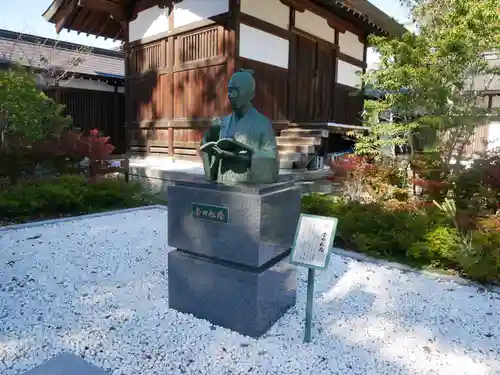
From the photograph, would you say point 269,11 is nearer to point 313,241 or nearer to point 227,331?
point 313,241

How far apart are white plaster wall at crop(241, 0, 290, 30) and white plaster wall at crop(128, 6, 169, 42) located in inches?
93.5

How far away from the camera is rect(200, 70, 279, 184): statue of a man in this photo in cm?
254

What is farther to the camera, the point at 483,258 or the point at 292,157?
the point at 292,157

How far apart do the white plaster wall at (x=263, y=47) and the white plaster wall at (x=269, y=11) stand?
0.31m

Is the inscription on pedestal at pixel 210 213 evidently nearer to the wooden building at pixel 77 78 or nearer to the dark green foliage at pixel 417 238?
the dark green foliage at pixel 417 238

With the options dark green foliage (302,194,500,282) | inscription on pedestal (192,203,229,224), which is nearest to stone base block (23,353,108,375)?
inscription on pedestal (192,203,229,224)

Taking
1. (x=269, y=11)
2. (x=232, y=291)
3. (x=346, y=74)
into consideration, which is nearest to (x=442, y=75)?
(x=269, y=11)

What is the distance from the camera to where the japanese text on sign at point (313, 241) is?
2328 mm

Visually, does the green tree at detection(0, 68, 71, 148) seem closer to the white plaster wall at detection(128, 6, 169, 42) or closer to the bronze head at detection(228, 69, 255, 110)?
the white plaster wall at detection(128, 6, 169, 42)

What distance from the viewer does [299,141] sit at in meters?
8.51

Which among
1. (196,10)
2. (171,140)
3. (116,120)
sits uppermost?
(196,10)

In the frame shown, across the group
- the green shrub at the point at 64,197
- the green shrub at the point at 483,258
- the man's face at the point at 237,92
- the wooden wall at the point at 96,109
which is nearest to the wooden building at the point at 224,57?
the wooden wall at the point at 96,109

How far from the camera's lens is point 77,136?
7066 millimetres

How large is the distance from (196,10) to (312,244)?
297 inches
